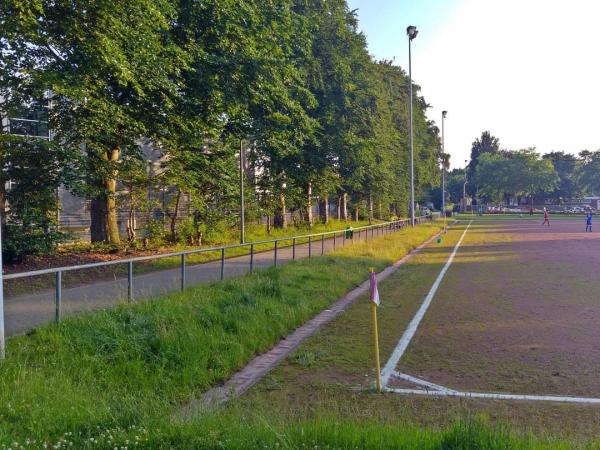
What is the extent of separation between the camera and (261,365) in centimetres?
763

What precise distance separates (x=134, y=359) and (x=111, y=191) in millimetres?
13312

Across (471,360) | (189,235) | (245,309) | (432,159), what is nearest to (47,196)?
(189,235)

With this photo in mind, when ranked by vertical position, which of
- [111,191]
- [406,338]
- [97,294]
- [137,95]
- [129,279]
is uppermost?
[137,95]

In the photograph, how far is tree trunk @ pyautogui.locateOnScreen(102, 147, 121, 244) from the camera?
18.7 meters

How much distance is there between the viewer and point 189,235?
24.5m

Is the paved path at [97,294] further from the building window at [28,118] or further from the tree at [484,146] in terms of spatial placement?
the tree at [484,146]

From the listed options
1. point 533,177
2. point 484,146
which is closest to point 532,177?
point 533,177

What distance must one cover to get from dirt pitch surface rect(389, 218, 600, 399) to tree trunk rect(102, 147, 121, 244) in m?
10.7

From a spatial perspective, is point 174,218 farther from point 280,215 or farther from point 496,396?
point 496,396

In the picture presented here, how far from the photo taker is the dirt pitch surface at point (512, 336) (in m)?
6.74

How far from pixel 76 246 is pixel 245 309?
12.4m

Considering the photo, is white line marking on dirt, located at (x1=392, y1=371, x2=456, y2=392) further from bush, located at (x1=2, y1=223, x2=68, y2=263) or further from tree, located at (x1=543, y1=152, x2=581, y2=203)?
tree, located at (x1=543, y1=152, x2=581, y2=203)

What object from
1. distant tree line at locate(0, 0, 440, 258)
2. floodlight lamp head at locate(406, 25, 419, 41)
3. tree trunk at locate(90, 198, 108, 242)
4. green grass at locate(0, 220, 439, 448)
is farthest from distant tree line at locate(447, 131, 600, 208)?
green grass at locate(0, 220, 439, 448)

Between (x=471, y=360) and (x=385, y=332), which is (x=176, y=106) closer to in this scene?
(x=385, y=332)
